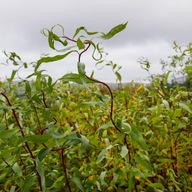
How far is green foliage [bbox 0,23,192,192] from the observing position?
1167mm

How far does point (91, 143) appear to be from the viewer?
4.90 feet

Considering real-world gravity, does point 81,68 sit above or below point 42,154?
above

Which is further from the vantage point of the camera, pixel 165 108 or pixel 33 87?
pixel 165 108

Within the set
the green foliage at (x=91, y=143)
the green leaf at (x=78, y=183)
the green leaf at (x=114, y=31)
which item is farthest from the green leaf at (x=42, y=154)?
A: the green leaf at (x=114, y=31)

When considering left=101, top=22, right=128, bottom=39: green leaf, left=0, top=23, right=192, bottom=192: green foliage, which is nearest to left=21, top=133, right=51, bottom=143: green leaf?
left=0, top=23, right=192, bottom=192: green foliage

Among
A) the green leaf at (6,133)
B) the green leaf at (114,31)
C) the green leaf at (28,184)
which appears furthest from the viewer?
the green leaf at (28,184)

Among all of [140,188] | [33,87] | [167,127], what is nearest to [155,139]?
[167,127]

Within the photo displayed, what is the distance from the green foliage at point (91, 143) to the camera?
1167mm

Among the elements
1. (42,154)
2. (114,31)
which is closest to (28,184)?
(42,154)

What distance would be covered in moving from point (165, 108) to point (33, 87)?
0.94 meters

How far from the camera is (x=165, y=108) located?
78.8 inches

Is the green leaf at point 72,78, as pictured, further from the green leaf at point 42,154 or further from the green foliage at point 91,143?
the green leaf at point 42,154

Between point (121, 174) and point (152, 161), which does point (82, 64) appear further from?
point (152, 161)

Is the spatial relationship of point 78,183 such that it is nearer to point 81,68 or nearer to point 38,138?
point 38,138
